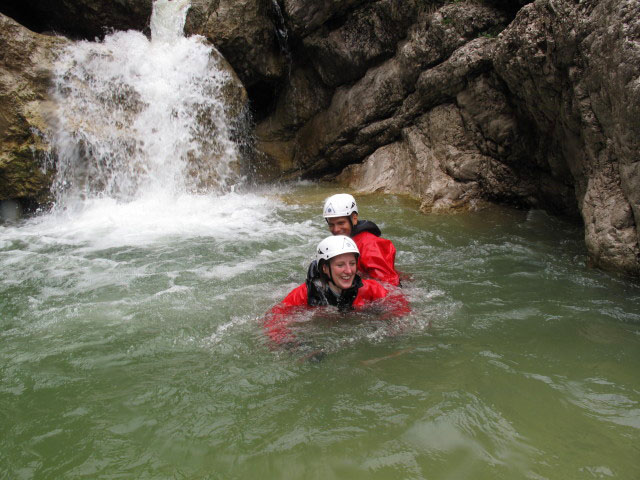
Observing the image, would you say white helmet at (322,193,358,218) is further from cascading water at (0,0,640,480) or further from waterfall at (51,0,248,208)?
waterfall at (51,0,248,208)

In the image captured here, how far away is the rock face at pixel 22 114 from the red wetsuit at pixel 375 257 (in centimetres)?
811

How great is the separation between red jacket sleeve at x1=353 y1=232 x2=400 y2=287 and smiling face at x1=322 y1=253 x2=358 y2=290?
55cm

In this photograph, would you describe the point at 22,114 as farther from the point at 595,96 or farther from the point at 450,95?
the point at 595,96

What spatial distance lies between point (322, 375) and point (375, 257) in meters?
1.68

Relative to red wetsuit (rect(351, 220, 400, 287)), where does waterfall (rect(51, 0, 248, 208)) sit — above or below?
above

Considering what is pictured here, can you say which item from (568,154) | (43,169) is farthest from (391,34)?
(43,169)

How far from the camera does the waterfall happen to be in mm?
10453

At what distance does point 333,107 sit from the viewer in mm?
12508

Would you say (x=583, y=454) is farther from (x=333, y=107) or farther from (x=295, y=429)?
(x=333, y=107)

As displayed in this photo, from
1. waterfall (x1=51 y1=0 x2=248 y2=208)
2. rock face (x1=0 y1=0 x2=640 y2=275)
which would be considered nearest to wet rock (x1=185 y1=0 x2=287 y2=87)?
rock face (x1=0 y1=0 x2=640 y2=275)

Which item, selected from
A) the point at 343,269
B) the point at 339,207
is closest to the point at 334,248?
the point at 343,269

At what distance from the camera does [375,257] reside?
4.80 m

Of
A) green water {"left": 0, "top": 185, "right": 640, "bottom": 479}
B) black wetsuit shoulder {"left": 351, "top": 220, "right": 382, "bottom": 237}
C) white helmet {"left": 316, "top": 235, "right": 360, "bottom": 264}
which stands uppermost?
black wetsuit shoulder {"left": 351, "top": 220, "right": 382, "bottom": 237}

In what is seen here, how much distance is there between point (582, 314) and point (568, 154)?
3.41 meters
